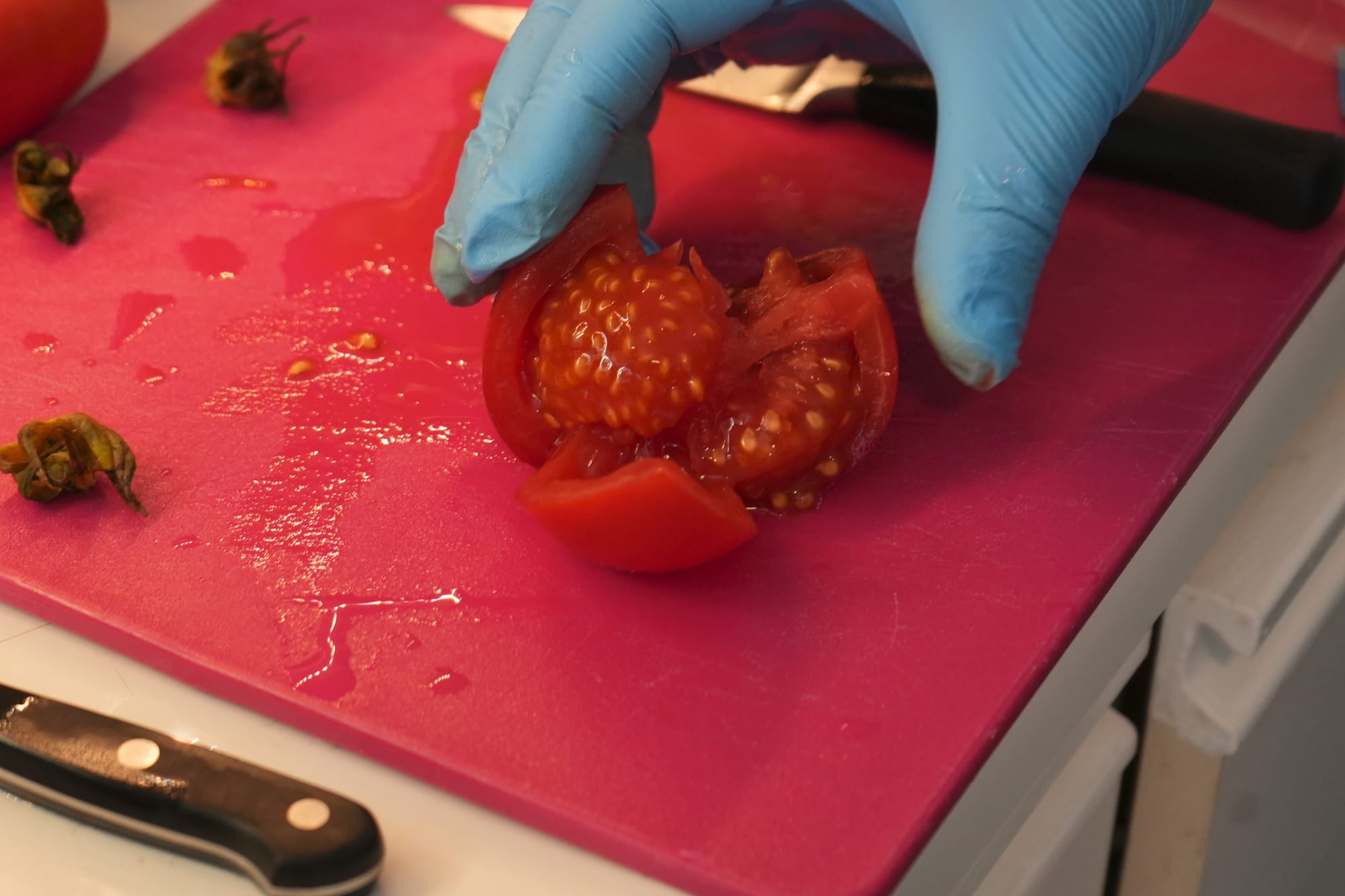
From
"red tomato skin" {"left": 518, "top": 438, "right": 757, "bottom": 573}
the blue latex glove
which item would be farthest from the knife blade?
"red tomato skin" {"left": 518, "top": 438, "right": 757, "bottom": 573}

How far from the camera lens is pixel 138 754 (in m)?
0.84

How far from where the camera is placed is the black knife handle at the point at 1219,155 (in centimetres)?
133

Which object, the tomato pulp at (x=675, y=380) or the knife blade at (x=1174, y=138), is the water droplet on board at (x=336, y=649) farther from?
the knife blade at (x=1174, y=138)

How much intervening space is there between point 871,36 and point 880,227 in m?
0.21

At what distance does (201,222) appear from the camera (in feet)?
4.68

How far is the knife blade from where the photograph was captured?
4.38 feet

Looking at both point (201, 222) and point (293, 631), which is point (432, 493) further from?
point (201, 222)

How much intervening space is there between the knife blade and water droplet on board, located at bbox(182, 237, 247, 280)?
584 millimetres

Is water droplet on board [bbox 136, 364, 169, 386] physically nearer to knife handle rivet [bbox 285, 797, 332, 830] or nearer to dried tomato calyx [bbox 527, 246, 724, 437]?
dried tomato calyx [bbox 527, 246, 724, 437]

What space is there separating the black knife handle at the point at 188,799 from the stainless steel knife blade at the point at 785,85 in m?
1.00

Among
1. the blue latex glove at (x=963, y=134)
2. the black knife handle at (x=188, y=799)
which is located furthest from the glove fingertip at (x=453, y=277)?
the black knife handle at (x=188, y=799)

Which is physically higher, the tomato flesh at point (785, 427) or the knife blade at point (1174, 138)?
the knife blade at point (1174, 138)

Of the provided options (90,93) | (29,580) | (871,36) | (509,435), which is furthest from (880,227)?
(90,93)

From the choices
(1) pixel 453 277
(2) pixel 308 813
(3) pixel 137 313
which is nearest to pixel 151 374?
(3) pixel 137 313
